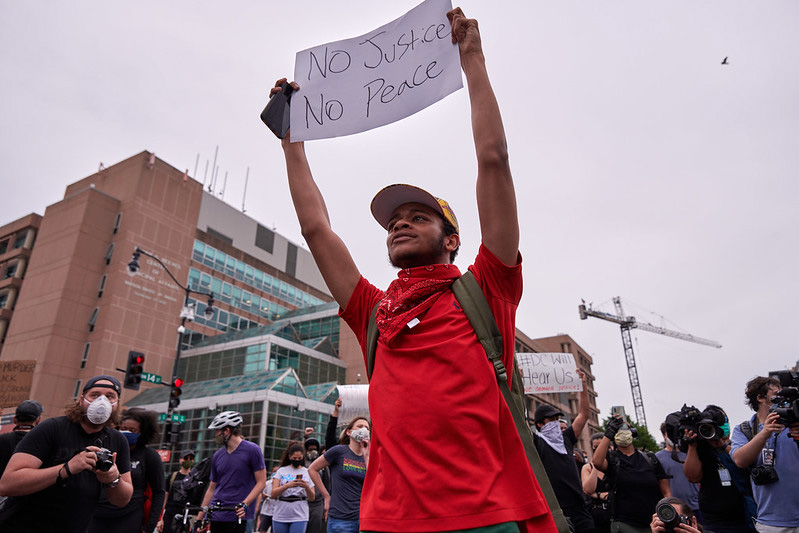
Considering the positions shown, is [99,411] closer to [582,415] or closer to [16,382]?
[582,415]

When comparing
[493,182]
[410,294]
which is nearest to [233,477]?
[410,294]

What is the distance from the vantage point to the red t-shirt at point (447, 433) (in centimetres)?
156

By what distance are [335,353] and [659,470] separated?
128 feet

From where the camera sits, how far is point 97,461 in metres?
3.66

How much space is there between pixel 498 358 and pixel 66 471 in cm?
321

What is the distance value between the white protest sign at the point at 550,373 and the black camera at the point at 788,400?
523 centimetres

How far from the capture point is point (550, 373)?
980 cm

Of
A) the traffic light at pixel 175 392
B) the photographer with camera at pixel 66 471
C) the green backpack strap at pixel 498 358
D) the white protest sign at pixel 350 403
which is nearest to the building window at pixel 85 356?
the traffic light at pixel 175 392

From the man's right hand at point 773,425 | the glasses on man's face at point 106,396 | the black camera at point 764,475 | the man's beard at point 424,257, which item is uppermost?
the man's beard at point 424,257

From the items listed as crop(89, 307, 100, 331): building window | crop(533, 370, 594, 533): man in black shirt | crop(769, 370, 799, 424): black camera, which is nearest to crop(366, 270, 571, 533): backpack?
crop(769, 370, 799, 424): black camera

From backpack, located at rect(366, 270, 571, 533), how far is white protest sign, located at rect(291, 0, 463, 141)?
0.96m

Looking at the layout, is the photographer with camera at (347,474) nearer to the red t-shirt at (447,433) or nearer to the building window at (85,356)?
the red t-shirt at (447,433)

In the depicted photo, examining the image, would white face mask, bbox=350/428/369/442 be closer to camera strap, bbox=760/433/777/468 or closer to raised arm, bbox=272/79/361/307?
camera strap, bbox=760/433/777/468

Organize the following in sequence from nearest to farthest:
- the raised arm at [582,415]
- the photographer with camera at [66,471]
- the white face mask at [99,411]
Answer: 1. the photographer with camera at [66,471]
2. the white face mask at [99,411]
3. the raised arm at [582,415]
